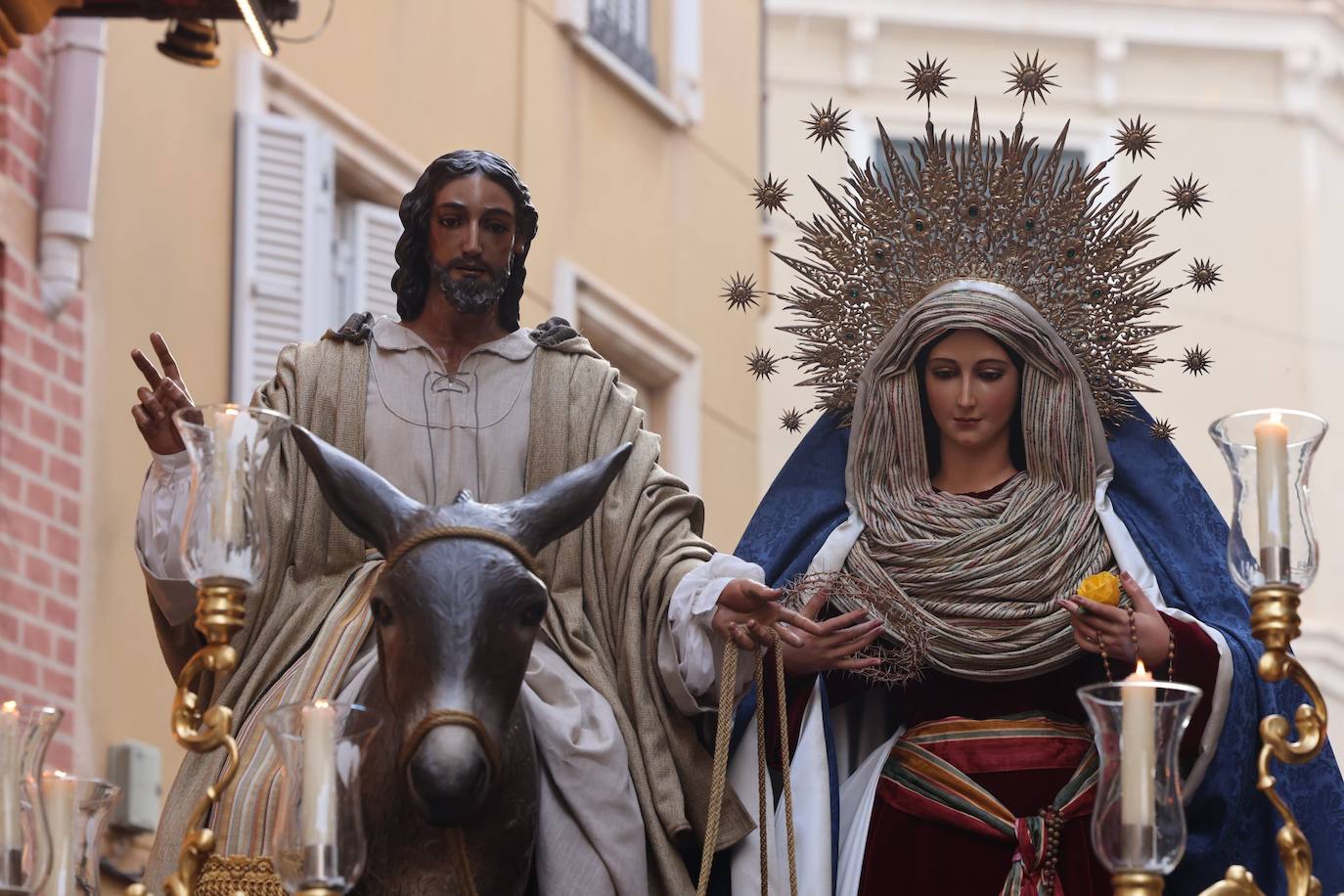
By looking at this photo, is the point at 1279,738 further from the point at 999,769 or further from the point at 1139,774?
the point at 999,769

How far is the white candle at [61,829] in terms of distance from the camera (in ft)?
21.1

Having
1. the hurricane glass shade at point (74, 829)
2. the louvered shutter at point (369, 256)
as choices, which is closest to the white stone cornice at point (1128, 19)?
the louvered shutter at point (369, 256)

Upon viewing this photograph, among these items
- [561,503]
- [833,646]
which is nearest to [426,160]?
[833,646]

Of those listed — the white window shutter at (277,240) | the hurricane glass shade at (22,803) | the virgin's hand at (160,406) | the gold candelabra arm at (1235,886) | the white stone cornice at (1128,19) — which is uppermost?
the white stone cornice at (1128,19)

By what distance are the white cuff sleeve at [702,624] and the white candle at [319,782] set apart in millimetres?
1421

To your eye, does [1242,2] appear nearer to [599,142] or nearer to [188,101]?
[599,142]

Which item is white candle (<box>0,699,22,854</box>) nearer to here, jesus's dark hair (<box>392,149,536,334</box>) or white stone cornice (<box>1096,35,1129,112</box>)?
jesus's dark hair (<box>392,149,536,334</box>)

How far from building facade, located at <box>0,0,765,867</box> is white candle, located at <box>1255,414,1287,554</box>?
17.9ft

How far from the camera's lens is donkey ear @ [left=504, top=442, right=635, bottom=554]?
6637mm

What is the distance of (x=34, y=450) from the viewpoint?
11.1 metres

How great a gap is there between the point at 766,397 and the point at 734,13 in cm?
Answer: 337

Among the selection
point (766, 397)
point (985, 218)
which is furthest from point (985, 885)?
point (766, 397)

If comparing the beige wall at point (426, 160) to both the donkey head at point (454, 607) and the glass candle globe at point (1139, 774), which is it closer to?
the donkey head at point (454, 607)

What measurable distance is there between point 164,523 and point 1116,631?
2.01 m
